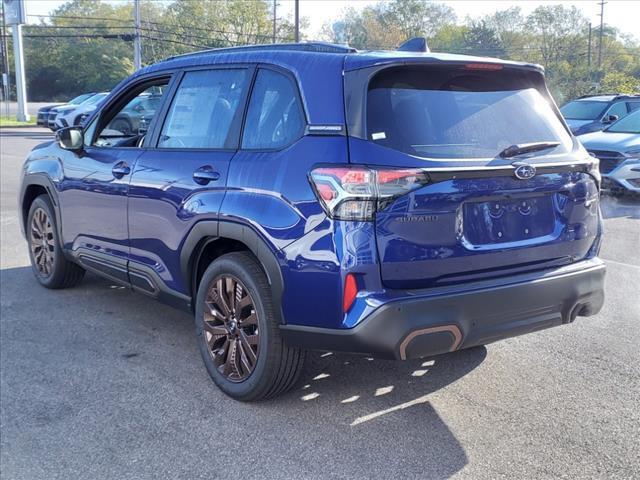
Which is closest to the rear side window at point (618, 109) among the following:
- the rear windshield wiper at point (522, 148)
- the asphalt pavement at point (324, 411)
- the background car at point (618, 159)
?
the background car at point (618, 159)

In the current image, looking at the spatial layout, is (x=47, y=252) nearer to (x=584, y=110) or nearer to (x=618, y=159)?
(x=618, y=159)

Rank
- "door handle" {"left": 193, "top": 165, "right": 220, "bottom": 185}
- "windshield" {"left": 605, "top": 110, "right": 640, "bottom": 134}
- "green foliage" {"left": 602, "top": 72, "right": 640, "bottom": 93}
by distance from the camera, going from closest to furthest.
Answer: "door handle" {"left": 193, "top": 165, "right": 220, "bottom": 185} → "windshield" {"left": 605, "top": 110, "right": 640, "bottom": 134} → "green foliage" {"left": 602, "top": 72, "right": 640, "bottom": 93}

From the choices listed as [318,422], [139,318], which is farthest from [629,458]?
[139,318]

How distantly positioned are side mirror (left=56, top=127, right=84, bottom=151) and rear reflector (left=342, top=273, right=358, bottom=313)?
3.13 m

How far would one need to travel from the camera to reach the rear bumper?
3045 mm

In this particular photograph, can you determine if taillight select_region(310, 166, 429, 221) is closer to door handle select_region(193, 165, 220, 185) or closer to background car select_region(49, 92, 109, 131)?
door handle select_region(193, 165, 220, 185)

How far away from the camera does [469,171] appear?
3178mm

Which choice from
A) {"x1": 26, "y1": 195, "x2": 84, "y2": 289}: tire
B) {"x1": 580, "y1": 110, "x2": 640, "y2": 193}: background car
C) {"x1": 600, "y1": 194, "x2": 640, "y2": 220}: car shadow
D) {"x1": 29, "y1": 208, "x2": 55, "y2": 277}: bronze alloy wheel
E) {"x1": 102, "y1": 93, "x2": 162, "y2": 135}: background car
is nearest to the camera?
{"x1": 102, "y1": 93, "x2": 162, "y2": 135}: background car

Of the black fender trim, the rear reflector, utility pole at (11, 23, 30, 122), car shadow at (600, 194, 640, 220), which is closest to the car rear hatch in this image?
the rear reflector

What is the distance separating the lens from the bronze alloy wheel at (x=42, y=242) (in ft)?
19.3

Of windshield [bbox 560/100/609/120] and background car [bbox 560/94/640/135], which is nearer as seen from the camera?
background car [bbox 560/94/640/135]

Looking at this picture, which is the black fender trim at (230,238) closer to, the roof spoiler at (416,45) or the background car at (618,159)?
the roof spoiler at (416,45)

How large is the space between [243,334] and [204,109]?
1474mm

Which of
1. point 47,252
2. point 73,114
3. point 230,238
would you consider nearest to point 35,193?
point 47,252
